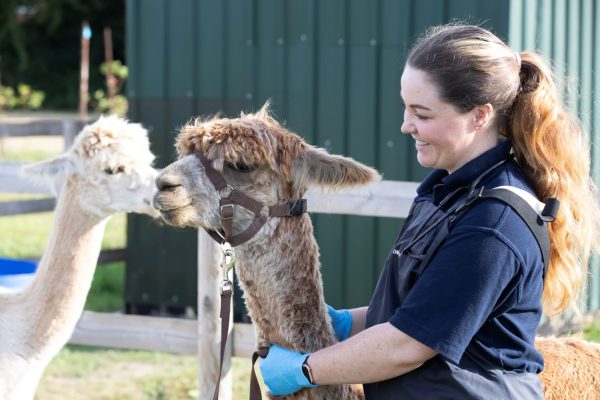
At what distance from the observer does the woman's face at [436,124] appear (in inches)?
82.3

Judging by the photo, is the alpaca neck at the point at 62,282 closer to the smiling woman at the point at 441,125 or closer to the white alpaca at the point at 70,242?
the white alpaca at the point at 70,242

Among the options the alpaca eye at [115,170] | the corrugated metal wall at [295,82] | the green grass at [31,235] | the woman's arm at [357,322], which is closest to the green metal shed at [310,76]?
the corrugated metal wall at [295,82]

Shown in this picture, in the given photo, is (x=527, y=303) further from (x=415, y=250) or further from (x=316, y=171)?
(x=316, y=171)

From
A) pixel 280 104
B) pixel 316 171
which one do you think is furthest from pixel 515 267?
pixel 280 104

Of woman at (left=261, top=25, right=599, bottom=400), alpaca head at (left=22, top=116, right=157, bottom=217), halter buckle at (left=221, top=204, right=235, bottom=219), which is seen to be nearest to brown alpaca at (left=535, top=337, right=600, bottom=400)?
woman at (left=261, top=25, right=599, bottom=400)

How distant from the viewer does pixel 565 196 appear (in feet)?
7.06

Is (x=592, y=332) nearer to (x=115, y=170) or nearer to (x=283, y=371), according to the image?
(x=115, y=170)

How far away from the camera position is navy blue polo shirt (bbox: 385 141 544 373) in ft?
6.29

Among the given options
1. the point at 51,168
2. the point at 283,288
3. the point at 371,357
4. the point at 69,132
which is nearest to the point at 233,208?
the point at 283,288

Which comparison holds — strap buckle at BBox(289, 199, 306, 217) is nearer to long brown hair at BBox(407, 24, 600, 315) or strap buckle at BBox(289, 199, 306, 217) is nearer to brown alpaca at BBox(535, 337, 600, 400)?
long brown hair at BBox(407, 24, 600, 315)

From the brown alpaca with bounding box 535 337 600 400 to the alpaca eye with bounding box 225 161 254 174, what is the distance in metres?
1.05

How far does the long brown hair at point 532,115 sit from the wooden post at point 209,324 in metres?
2.19

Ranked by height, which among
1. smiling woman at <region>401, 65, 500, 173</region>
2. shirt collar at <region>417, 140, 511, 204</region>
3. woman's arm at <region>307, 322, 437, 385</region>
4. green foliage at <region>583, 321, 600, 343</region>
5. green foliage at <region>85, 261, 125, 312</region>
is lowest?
green foliage at <region>85, 261, 125, 312</region>

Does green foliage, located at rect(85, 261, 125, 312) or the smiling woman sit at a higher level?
the smiling woman
